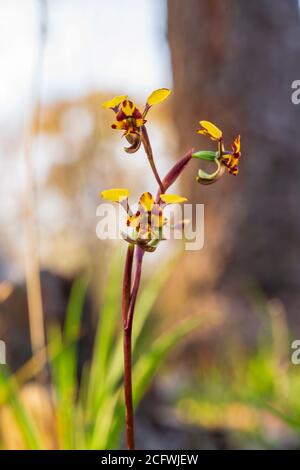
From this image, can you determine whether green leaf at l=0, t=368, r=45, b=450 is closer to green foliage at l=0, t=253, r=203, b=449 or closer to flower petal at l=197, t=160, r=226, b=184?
green foliage at l=0, t=253, r=203, b=449

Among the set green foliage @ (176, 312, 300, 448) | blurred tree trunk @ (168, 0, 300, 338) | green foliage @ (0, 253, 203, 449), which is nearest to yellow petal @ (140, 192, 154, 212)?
green foliage @ (0, 253, 203, 449)

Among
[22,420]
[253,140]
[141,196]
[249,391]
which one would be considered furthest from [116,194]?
[253,140]

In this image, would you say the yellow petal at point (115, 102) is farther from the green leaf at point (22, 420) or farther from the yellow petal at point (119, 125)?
the green leaf at point (22, 420)

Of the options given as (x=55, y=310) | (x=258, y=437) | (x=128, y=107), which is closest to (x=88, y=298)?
(x=55, y=310)

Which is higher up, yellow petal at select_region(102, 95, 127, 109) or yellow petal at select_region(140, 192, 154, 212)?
yellow petal at select_region(102, 95, 127, 109)

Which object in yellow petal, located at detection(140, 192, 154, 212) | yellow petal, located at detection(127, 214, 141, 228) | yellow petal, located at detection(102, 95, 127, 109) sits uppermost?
yellow petal, located at detection(102, 95, 127, 109)

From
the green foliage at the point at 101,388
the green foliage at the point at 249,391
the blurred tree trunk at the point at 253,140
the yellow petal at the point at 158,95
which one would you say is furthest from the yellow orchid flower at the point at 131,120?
the blurred tree trunk at the point at 253,140

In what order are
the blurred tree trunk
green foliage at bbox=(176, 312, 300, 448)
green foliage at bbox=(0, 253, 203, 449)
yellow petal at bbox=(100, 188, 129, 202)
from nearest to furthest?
yellow petal at bbox=(100, 188, 129, 202) < green foliage at bbox=(0, 253, 203, 449) < green foliage at bbox=(176, 312, 300, 448) < the blurred tree trunk

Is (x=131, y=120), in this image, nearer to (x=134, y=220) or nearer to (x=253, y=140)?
(x=134, y=220)
